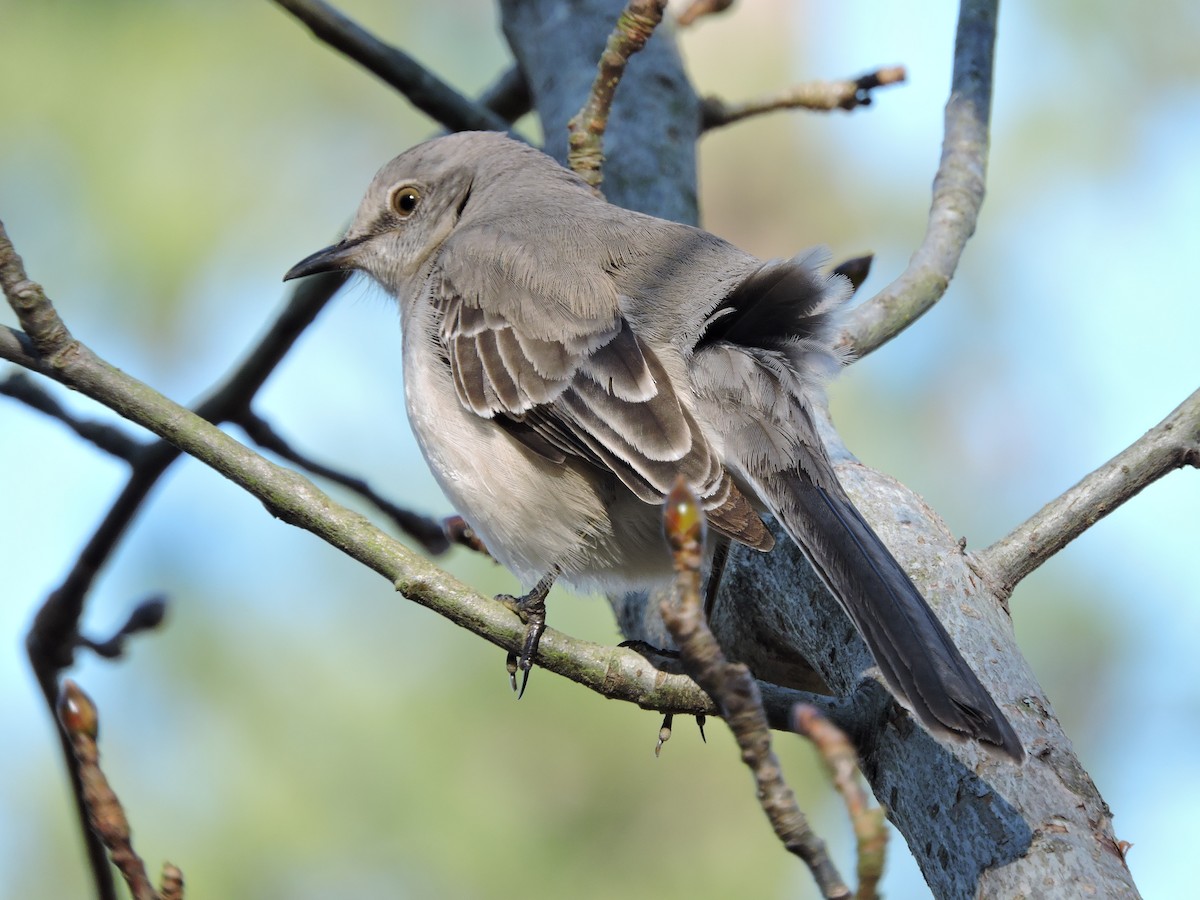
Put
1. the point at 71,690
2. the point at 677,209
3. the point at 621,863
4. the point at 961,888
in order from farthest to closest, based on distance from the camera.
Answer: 1. the point at 621,863
2. the point at 677,209
3. the point at 961,888
4. the point at 71,690

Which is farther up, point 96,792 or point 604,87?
point 604,87

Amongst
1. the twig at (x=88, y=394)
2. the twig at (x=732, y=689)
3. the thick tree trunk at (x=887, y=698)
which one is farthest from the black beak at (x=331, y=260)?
the twig at (x=732, y=689)

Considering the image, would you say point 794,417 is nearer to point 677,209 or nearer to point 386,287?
point 677,209

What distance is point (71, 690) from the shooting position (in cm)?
189

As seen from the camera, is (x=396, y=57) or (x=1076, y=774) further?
(x=396, y=57)

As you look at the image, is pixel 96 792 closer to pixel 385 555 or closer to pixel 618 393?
pixel 385 555

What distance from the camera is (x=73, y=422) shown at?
3.54 meters

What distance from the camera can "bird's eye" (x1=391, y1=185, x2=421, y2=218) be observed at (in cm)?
434

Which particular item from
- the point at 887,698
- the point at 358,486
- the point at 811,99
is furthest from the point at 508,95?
the point at 887,698

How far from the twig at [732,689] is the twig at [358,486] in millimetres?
2485

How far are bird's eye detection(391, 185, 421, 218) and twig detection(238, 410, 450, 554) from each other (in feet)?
2.88

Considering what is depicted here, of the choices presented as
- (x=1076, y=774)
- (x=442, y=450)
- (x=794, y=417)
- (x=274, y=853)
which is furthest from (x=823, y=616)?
(x=274, y=853)

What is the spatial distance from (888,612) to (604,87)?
6.76 ft

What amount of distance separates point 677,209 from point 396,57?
3.94 feet
